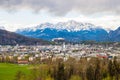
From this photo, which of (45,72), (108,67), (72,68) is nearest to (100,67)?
(108,67)

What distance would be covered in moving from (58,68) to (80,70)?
944cm

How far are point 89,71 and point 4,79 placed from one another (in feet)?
109

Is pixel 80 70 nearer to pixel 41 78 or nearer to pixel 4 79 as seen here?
A: pixel 41 78

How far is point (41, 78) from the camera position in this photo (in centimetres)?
11088

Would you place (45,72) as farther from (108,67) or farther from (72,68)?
(108,67)

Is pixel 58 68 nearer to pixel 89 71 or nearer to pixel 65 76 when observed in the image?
pixel 65 76

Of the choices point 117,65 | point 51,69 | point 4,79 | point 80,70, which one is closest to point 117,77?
point 117,65

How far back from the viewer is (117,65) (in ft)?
371

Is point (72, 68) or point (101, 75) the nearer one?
point (101, 75)

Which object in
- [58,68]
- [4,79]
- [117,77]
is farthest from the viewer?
[4,79]

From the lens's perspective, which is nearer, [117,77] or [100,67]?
[117,77]

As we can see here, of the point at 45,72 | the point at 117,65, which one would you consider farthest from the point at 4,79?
the point at 117,65

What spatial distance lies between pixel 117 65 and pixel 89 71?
9.89 metres

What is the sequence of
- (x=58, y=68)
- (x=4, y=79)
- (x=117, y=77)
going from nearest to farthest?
(x=117, y=77) → (x=58, y=68) → (x=4, y=79)
